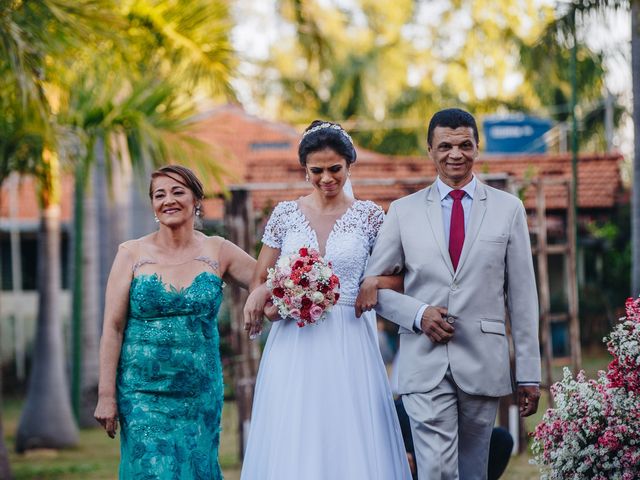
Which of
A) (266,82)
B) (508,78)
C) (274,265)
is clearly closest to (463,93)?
(508,78)

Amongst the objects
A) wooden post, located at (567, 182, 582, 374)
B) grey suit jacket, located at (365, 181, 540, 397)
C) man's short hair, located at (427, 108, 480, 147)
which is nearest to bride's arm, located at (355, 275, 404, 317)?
grey suit jacket, located at (365, 181, 540, 397)

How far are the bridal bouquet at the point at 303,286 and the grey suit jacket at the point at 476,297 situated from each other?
36 centimetres

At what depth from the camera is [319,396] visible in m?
5.53

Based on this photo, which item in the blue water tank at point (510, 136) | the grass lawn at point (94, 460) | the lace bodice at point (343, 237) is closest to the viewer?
the lace bodice at point (343, 237)

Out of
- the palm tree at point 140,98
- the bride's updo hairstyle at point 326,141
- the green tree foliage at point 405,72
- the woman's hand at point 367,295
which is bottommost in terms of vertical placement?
the woman's hand at point 367,295

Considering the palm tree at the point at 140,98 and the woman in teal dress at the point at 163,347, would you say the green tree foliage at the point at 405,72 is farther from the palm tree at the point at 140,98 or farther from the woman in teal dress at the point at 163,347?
the woman in teal dress at the point at 163,347

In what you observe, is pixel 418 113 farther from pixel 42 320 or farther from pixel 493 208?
pixel 493 208

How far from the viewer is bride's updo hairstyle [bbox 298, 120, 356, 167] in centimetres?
546

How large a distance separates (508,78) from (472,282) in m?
28.7

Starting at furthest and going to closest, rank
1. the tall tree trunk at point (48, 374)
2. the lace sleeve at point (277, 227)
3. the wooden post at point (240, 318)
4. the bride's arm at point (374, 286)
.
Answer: the tall tree trunk at point (48, 374) < the wooden post at point (240, 318) < the lace sleeve at point (277, 227) < the bride's arm at point (374, 286)

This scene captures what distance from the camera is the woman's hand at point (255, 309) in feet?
17.9

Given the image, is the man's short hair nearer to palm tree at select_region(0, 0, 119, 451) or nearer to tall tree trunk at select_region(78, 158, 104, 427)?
palm tree at select_region(0, 0, 119, 451)

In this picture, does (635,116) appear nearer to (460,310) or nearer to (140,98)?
(140,98)

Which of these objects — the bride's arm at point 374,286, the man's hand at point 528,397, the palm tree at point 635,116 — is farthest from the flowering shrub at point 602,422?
the palm tree at point 635,116
